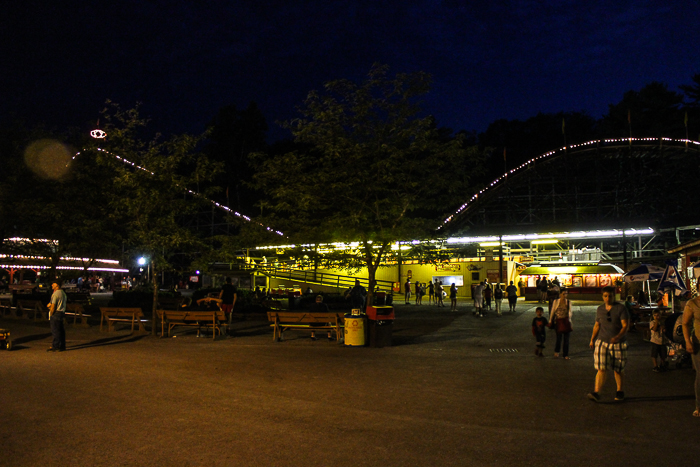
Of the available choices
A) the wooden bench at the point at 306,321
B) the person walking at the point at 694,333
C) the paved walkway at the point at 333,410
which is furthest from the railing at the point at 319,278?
the person walking at the point at 694,333

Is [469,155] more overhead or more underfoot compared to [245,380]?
more overhead

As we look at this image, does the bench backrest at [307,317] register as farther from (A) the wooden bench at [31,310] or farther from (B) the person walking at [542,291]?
(B) the person walking at [542,291]

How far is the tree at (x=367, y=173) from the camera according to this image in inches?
657

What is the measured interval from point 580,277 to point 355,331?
2821 centimetres

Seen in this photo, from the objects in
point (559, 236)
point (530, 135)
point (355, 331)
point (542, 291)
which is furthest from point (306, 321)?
point (530, 135)

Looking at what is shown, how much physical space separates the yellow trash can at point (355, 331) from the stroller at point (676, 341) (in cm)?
657

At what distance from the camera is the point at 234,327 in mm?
18594

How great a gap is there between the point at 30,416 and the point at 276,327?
329 inches

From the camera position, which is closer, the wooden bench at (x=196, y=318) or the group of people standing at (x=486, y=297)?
the wooden bench at (x=196, y=318)

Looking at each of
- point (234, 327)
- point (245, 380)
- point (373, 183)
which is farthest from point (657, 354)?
point (234, 327)

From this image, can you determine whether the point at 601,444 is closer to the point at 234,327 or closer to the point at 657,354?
the point at 657,354

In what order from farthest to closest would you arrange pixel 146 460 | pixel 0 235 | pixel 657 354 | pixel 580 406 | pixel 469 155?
pixel 0 235
pixel 469 155
pixel 657 354
pixel 580 406
pixel 146 460

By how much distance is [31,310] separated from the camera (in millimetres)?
22188

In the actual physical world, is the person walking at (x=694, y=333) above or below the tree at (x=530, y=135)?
below
